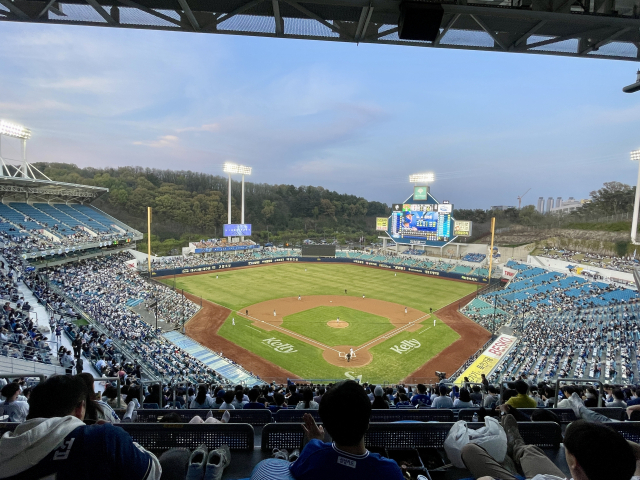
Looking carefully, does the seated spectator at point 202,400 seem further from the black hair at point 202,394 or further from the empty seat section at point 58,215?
the empty seat section at point 58,215

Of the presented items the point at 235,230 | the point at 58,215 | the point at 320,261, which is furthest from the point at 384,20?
the point at 235,230

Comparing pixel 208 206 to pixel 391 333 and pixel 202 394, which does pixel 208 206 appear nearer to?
pixel 391 333

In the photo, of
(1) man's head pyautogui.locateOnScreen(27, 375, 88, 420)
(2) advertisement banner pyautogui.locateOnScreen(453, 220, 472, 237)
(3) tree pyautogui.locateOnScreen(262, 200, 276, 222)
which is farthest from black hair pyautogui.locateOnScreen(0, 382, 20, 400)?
(3) tree pyautogui.locateOnScreen(262, 200, 276, 222)

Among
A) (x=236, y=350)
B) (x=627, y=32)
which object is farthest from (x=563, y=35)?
(x=236, y=350)

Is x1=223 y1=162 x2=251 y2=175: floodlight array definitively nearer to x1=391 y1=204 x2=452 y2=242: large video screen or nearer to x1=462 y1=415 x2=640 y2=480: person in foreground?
x1=391 y1=204 x2=452 y2=242: large video screen

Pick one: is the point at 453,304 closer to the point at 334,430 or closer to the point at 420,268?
the point at 420,268

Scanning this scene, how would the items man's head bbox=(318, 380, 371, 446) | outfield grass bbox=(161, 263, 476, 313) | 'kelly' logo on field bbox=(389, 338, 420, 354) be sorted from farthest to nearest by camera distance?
outfield grass bbox=(161, 263, 476, 313) < 'kelly' logo on field bbox=(389, 338, 420, 354) < man's head bbox=(318, 380, 371, 446)

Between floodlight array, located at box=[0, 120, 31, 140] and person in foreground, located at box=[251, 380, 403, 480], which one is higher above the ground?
floodlight array, located at box=[0, 120, 31, 140]

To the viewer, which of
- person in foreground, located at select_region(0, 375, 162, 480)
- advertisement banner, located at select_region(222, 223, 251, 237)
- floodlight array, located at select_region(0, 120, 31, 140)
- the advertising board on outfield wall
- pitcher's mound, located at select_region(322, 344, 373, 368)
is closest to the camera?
person in foreground, located at select_region(0, 375, 162, 480)

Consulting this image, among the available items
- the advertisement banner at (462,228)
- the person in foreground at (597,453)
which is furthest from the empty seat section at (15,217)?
the advertisement banner at (462,228)
